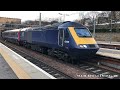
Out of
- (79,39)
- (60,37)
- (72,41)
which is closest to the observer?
(72,41)

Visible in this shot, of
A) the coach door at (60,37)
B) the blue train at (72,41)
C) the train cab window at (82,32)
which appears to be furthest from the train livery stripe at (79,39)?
the coach door at (60,37)

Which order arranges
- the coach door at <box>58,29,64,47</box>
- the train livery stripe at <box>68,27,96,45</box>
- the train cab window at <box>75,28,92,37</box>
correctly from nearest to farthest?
the train livery stripe at <box>68,27,96,45</box>
the train cab window at <box>75,28,92,37</box>
the coach door at <box>58,29,64,47</box>

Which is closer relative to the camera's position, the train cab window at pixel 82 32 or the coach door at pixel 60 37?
the train cab window at pixel 82 32

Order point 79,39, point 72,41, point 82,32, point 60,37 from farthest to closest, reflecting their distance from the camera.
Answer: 1. point 60,37
2. point 82,32
3. point 79,39
4. point 72,41

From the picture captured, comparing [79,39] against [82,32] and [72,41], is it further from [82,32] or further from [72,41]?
[82,32]

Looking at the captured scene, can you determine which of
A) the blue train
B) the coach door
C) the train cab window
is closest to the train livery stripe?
the blue train

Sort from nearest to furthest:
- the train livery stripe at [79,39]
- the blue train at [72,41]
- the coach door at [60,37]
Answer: the blue train at [72,41] < the train livery stripe at [79,39] < the coach door at [60,37]

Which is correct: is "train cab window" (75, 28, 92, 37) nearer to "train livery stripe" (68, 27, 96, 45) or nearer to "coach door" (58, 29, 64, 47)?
"train livery stripe" (68, 27, 96, 45)

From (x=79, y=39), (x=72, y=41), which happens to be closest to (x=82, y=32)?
(x=79, y=39)

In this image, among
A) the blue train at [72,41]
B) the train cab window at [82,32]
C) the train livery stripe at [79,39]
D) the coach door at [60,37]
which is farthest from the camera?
the coach door at [60,37]

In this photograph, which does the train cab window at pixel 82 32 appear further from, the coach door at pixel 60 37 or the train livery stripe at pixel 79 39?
the coach door at pixel 60 37

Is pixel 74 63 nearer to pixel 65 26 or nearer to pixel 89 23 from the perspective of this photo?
pixel 65 26

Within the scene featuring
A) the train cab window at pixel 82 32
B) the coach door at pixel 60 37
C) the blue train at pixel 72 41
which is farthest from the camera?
the coach door at pixel 60 37
